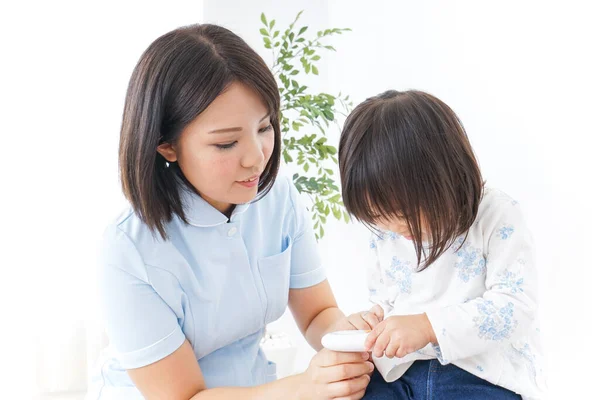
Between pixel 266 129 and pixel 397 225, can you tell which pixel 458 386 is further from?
pixel 266 129

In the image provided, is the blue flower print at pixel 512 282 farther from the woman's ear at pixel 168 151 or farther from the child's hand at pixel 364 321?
the woman's ear at pixel 168 151

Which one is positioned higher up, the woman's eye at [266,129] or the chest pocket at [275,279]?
the woman's eye at [266,129]

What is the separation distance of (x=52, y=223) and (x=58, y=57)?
0.56m

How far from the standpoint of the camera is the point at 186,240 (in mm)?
1283

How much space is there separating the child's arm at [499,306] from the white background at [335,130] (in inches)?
16.5

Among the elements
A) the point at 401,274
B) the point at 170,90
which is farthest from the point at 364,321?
the point at 170,90

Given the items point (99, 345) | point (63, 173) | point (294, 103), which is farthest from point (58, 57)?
point (99, 345)

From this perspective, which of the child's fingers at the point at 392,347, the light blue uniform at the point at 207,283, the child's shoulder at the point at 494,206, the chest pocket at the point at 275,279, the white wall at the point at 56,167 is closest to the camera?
the child's fingers at the point at 392,347

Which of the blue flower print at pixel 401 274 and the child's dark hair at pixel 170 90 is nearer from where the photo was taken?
the child's dark hair at pixel 170 90

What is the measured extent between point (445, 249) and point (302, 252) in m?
0.41

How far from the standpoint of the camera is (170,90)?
43.5 inches

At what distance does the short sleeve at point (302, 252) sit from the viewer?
1447 mm

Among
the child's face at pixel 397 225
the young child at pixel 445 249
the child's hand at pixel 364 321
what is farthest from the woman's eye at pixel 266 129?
the child's hand at pixel 364 321

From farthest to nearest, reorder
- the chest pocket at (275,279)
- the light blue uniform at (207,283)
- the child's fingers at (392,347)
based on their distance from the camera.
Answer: the chest pocket at (275,279), the light blue uniform at (207,283), the child's fingers at (392,347)
